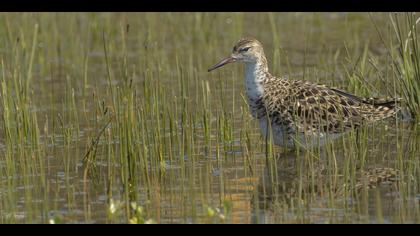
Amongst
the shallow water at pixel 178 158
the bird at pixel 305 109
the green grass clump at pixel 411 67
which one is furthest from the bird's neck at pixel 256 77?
the green grass clump at pixel 411 67

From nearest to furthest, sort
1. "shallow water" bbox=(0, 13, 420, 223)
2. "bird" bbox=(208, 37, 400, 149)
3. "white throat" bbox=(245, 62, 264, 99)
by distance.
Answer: "shallow water" bbox=(0, 13, 420, 223), "bird" bbox=(208, 37, 400, 149), "white throat" bbox=(245, 62, 264, 99)

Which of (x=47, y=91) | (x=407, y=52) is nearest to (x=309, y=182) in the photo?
(x=407, y=52)

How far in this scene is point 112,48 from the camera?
15.1 meters

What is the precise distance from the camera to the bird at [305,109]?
10.0 m

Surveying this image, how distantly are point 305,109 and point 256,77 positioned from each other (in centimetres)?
80

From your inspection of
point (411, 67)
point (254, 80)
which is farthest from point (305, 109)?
point (411, 67)

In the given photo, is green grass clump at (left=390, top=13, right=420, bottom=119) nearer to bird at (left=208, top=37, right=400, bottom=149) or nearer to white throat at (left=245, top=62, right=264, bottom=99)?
bird at (left=208, top=37, right=400, bottom=149)

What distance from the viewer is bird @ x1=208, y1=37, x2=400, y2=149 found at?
1001cm

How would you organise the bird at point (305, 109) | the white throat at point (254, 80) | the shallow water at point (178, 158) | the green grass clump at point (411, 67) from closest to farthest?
the shallow water at point (178, 158) < the bird at point (305, 109) < the green grass clump at point (411, 67) < the white throat at point (254, 80)

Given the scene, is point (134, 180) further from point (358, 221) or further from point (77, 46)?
point (77, 46)

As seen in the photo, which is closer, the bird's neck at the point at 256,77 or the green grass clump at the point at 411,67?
the green grass clump at the point at 411,67

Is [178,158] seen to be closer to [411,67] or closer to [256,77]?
[256,77]

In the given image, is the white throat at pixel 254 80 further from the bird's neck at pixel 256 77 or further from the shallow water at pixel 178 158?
the shallow water at pixel 178 158

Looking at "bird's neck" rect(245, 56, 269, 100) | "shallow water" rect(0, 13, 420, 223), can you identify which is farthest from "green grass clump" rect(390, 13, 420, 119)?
"bird's neck" rect(245, 56, 269, 100)
